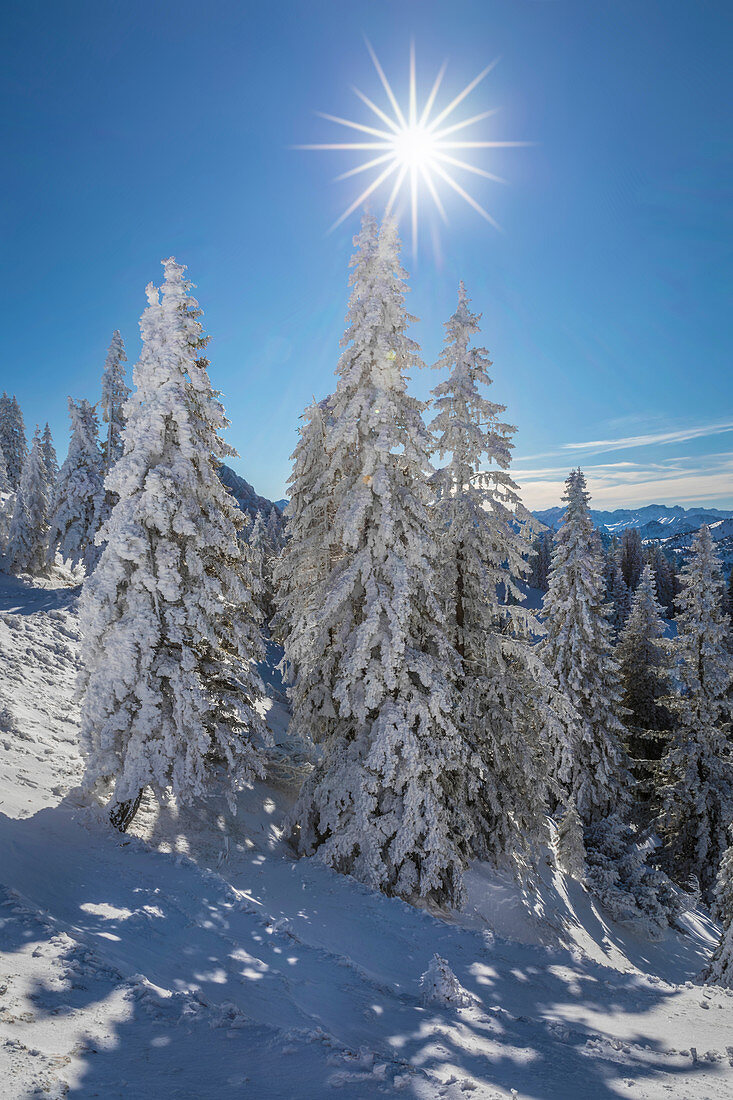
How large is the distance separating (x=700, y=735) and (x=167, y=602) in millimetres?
21992

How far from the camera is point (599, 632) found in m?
22.9

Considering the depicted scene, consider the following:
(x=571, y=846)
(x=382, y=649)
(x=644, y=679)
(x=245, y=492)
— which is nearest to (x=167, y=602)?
(x=382, y=649)

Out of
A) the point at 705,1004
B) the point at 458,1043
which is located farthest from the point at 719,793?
the point at 458,1043

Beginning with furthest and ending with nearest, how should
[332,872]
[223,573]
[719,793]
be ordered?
[719,793] → [223,573] → [332,872]

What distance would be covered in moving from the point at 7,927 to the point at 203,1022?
240 cm

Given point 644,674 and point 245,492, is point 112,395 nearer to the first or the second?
point 644,674

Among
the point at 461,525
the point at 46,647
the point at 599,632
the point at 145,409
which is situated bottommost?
the point at 46,647

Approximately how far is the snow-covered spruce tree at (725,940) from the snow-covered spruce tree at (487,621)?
385cm

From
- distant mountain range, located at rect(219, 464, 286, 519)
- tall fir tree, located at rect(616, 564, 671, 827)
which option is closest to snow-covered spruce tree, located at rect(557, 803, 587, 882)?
tall fir tree, located at rect(616, 564, 671, 827)

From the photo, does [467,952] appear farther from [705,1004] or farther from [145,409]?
[145,409]

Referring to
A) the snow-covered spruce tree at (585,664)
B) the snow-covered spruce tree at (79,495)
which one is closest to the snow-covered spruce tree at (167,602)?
the snow-covered spruce tree at (585,664)

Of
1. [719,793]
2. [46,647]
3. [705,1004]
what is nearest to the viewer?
[705,1004]

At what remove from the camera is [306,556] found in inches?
532

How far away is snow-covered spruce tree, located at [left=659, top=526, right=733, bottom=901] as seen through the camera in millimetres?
20781
